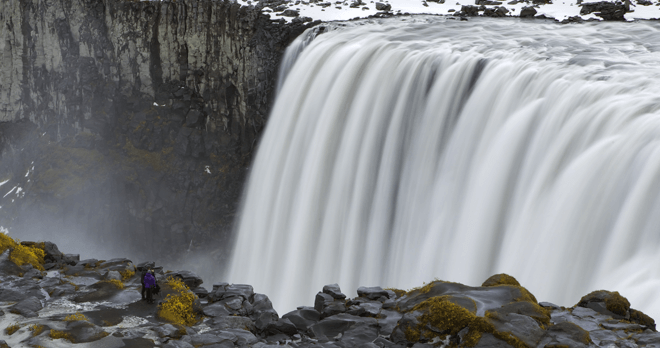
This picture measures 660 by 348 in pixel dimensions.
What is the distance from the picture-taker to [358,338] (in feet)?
32.5

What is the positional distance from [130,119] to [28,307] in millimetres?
25116

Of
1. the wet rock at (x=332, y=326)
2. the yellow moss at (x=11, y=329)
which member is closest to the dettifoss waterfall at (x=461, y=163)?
the wet rock at (x=332, y=326)

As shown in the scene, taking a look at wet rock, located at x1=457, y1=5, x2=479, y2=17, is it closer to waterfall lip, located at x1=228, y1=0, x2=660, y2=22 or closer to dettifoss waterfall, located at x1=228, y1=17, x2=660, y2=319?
waterfall lip, located at x1=228, y1=0, x2=660, y2=22

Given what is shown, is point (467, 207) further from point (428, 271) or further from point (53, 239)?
point (53, 239)

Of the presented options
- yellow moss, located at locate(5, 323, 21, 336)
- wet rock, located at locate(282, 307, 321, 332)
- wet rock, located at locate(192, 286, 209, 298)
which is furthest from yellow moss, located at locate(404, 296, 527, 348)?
yellow moss, located at locate(5, 323, 21, 336)

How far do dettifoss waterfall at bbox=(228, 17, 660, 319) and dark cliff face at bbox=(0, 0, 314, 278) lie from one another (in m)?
6.66

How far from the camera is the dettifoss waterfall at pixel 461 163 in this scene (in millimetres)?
12484

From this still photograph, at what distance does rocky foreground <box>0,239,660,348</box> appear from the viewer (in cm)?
894

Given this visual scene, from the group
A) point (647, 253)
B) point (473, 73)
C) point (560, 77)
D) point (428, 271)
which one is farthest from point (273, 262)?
point (647, 253)

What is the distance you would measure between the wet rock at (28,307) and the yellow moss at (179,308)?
2.48m

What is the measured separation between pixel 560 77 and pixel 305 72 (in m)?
10.7

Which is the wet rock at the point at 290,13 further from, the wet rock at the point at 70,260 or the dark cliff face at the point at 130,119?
the wet rock at the point at 70,260

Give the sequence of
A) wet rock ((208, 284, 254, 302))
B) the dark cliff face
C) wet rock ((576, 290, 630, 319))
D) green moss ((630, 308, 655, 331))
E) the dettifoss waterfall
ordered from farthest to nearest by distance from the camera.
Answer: the dark cliff face < the dettifoss waterfall < wet rock ((208, 284, 254, 302)) < wet rock ((576, 290, 630, 319)) < green moss ((630, 308, 655, 331))

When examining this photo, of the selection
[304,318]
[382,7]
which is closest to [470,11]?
[382,7]
